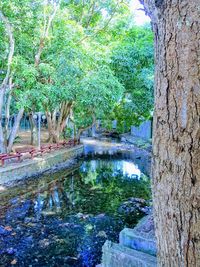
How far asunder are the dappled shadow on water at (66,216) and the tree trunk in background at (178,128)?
5269mm

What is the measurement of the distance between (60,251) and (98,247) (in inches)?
34.1

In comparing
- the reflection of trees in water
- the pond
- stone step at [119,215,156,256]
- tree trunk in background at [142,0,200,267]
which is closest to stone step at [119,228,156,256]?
stone step at [119,215,156,256]

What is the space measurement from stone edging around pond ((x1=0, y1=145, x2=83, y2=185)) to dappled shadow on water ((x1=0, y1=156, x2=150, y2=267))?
480 mm

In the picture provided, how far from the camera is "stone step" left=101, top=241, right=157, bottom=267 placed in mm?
4664

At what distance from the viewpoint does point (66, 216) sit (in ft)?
28.1

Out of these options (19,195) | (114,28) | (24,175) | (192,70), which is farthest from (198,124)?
(114,28)

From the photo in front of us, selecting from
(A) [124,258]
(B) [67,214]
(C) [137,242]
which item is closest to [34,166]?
(B) [67,214]

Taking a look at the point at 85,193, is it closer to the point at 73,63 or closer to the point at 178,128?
the point at 73,63

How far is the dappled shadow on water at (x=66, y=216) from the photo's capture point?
6301 millimetres

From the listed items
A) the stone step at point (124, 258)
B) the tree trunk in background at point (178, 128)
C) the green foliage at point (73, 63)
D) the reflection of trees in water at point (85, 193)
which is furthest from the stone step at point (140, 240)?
the green foliage at point (73, 63)

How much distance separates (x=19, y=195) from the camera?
10.3 m

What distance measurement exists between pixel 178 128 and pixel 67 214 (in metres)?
8.06

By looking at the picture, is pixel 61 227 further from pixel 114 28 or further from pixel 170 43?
pixel 114 28

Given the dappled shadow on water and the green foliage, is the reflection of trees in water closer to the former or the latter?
the dappled shadow on water
